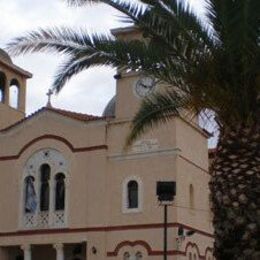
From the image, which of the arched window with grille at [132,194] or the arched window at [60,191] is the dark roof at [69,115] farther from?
the arched window with grille at [132,194]

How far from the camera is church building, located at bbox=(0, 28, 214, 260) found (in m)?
29.3

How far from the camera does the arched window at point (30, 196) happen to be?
31972 millimetres

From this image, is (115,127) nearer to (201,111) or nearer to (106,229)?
(106,229)

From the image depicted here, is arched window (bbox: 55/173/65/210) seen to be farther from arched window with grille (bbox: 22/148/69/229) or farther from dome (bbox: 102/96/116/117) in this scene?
dome (bbox: 102/96/116/117)

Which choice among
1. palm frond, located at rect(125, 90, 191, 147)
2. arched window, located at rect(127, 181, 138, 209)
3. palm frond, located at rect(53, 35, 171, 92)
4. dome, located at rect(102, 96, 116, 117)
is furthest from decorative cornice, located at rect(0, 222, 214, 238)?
palm frond, located at rect(53, 35, 171, 92)

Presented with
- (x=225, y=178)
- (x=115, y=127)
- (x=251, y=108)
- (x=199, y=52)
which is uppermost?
(x=115, y=127)

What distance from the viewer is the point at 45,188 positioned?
3238 centimetres

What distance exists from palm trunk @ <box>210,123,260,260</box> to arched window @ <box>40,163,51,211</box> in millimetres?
19258

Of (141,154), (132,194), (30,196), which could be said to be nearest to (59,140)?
(30,196)

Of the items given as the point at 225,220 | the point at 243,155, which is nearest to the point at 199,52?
the point at 243,155

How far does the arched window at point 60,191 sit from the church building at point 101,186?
0.15ft

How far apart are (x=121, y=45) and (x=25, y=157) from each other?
1955cm

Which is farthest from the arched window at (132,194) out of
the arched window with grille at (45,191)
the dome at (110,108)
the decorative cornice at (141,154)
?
the dome at (110,108)

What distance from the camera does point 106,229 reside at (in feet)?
98.5
